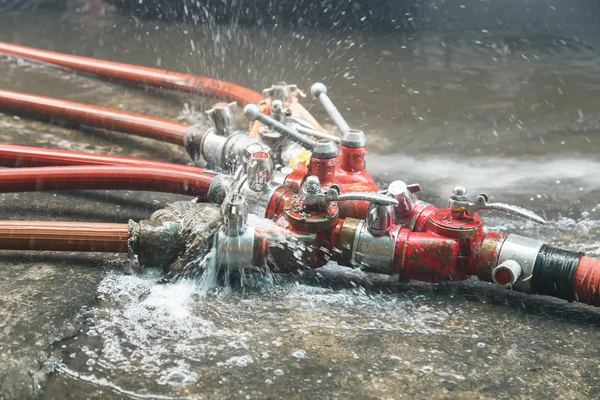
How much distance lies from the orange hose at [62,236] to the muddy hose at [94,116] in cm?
124

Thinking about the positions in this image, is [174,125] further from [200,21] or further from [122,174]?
[200,21]

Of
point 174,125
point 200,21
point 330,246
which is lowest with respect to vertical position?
point 330,246

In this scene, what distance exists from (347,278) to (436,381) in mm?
666

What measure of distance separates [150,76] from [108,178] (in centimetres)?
184

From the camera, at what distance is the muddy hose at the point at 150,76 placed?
14.0 feet

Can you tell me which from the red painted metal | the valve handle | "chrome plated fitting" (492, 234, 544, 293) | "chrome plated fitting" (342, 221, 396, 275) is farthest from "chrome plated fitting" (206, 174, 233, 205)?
"chrome plated fitting" (492, 234, 544, 293)

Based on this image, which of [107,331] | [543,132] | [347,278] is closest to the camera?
[107,331]

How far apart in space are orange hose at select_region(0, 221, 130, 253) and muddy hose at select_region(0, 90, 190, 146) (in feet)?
4.07

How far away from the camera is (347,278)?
A: 261cm

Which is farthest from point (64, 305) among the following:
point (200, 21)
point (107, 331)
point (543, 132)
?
point (200, 21)

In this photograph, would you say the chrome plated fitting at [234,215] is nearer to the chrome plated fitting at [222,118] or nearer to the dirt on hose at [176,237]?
the dirt on hose at [176,237]

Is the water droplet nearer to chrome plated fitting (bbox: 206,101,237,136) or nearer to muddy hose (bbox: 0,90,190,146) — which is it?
chrome plated fitting (bbox: 206,101,237,136)

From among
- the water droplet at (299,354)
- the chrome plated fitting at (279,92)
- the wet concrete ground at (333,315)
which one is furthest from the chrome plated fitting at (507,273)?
the chrome plated fitting at (279,92)

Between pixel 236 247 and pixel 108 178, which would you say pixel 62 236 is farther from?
pixel 236 247
